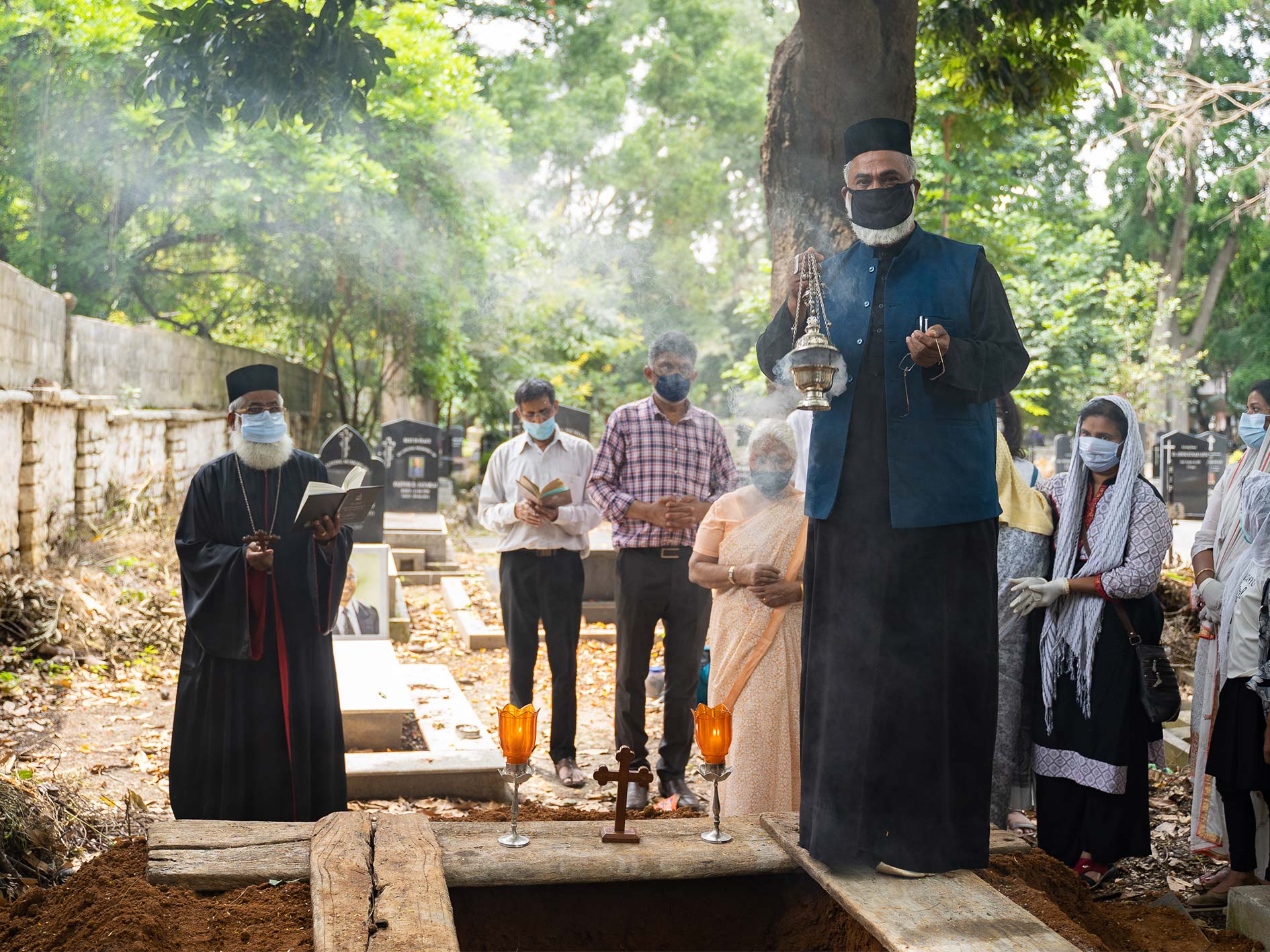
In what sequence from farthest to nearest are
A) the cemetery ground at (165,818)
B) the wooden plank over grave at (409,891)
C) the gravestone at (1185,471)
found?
the gravestone at (1185,471)
the cemetery ground at (165,818)
the wooden plank over grave at (409,891)

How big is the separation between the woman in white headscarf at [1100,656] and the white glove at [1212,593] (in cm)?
35

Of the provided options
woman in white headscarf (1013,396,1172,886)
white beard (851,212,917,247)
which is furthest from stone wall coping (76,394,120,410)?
white beard (851,212,917,247)

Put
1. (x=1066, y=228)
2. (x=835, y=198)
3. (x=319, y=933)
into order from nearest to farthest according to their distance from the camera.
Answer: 1. (x=319, y=933)
2. (x=835, y=198)
3. (x=1066, y=228)

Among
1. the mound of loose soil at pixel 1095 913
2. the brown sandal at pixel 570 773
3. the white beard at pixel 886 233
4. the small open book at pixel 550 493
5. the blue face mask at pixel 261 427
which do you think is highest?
Answer: the white beard at pixel 886 233

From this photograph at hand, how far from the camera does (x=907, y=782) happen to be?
3.21 metres

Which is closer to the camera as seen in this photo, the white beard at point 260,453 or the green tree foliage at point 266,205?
the white beard at point 260,453

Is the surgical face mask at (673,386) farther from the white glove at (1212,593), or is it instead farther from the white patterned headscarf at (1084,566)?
the white glove at (1212,593)

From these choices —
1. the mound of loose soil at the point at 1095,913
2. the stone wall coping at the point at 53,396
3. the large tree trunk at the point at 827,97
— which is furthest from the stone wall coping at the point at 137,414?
the mound of loose soil at the point at 1095,913

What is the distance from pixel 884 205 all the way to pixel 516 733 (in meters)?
1.89

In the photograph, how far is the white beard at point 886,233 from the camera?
3211mm

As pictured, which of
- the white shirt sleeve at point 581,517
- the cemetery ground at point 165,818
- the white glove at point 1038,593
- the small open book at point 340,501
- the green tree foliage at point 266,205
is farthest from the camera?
the green tree foliage at point 266,205

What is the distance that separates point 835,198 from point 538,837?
12.0ft

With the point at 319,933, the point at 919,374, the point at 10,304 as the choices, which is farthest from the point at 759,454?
the point at 10,304

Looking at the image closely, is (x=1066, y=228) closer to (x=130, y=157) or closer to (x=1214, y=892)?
(x=130, y=157)
